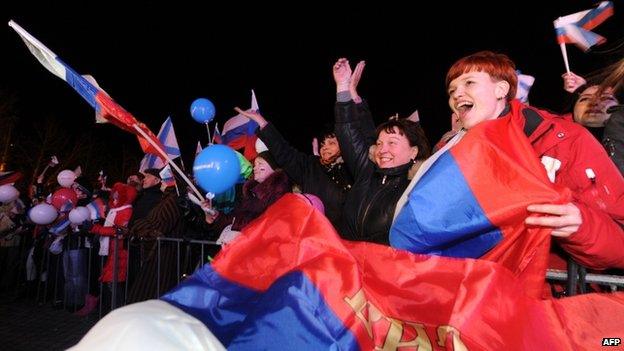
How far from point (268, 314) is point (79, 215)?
709cm

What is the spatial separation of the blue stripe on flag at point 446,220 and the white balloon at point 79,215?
7023 mm

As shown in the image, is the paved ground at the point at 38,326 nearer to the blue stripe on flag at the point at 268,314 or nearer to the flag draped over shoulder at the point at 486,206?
the blue stripe on flag at the point at 268,314

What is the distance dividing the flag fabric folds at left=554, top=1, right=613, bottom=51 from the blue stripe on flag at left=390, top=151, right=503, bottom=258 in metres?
2.61

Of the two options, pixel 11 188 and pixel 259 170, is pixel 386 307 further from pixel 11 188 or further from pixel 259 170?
pixel 11 188

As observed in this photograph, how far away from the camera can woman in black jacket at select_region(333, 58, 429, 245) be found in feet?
9.50

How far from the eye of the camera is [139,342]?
112 cm

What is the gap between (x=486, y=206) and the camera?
65.7 inches

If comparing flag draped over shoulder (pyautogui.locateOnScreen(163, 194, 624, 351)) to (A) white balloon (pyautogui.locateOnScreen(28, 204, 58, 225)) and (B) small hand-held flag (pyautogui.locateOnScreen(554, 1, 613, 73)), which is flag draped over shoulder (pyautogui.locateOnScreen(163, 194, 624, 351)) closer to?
(B) small hand-held flag (pyautogui.locateOnScreen(554, 1, 613, 73))

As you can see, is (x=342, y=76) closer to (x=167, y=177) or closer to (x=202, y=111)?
(x=167, y=177)

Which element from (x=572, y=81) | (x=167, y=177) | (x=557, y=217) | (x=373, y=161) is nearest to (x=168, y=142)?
(x=167, y=177)

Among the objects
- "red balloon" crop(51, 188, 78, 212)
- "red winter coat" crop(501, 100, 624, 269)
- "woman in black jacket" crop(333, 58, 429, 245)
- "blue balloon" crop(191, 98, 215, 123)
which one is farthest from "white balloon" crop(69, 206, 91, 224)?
"red winter coat" crop(501, 100, 624, 269)

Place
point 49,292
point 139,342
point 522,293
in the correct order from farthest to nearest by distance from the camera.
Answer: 1. point 49,292
2. point 522,293
3. point 139,342

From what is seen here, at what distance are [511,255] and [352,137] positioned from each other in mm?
2048

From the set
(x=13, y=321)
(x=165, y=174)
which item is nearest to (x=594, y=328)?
(x=165, y=174)
